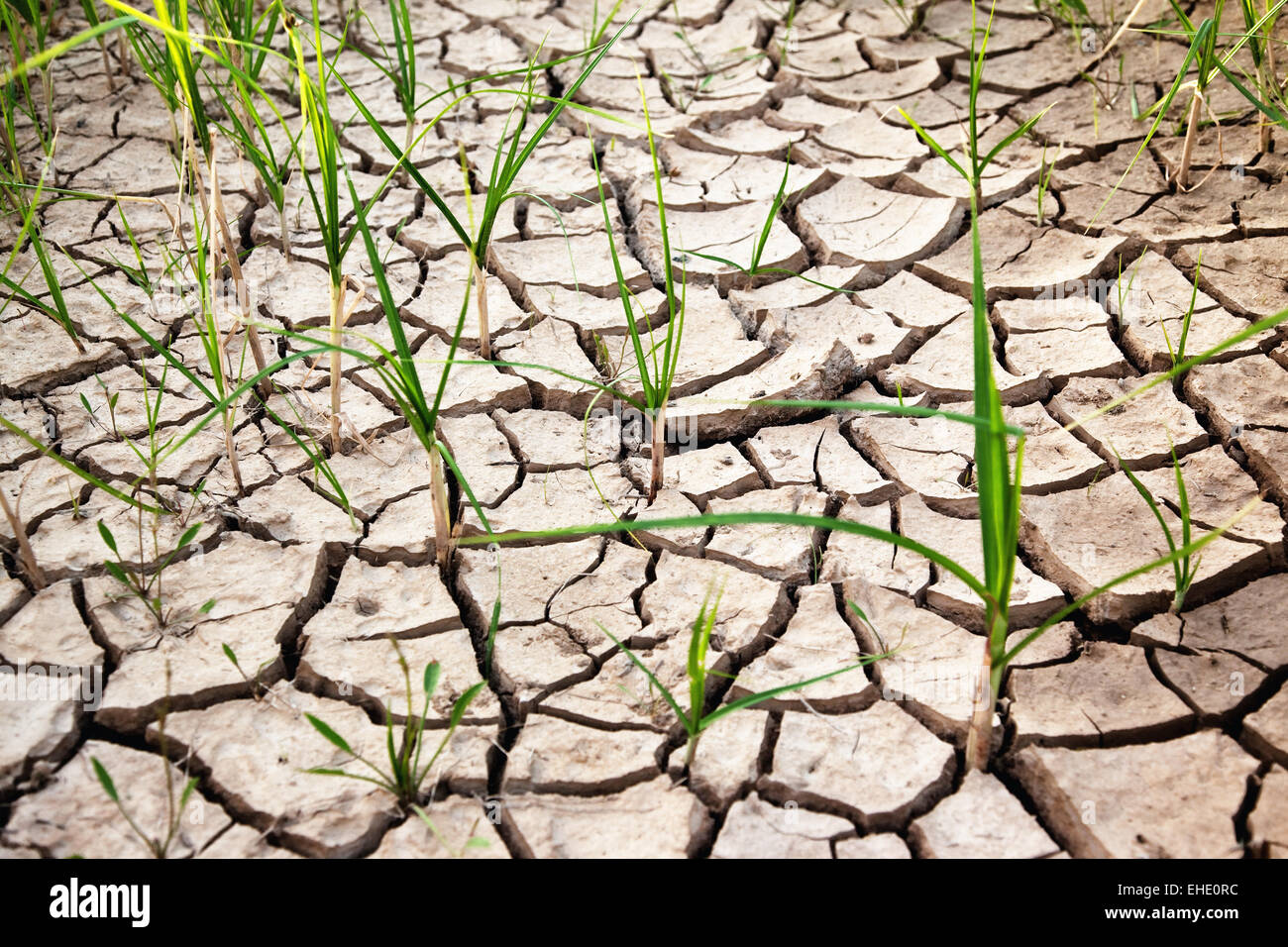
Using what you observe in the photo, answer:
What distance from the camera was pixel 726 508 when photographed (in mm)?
2057

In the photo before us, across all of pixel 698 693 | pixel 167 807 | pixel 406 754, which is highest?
pixel 698 693

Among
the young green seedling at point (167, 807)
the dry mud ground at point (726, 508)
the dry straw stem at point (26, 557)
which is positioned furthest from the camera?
the dry straw stem at point (26, 557)

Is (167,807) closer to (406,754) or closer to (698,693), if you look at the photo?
(406,754)

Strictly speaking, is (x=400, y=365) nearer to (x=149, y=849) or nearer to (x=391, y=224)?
(x=149, y=849)

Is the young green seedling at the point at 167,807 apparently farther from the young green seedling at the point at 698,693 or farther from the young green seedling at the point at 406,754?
the young green seedling at the point at 698,693

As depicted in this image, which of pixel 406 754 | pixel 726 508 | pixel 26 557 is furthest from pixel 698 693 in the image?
pixel 26 557

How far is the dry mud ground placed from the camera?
1572 mm

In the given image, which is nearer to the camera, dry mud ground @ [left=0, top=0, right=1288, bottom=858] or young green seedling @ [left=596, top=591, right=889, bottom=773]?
young green seedling @ [left=596, top=591, right=889, bottom=773]

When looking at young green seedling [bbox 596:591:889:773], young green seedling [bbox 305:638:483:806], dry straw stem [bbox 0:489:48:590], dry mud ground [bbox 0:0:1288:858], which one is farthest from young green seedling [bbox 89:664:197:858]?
young green seedling [bbox 596:591:889:773]

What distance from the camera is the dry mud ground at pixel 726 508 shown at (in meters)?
1.57

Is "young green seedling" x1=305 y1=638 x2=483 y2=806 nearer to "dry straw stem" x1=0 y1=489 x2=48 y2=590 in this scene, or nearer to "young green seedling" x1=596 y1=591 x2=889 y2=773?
"young green seedling" x1=596 y1=591 x2=889 y2=773

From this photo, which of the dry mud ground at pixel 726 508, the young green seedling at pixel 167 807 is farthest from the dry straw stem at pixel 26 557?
the young green seedling at pixel 167 807

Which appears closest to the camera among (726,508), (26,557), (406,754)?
(406,754)
